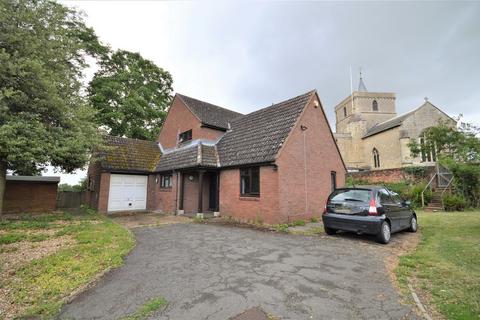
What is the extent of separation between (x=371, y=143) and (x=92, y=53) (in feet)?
134

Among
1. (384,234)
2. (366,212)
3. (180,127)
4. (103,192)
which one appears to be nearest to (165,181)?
(103,192)

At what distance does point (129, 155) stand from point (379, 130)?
119 feet

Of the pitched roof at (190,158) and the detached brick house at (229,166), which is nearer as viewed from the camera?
the detached brick house at (229,166)

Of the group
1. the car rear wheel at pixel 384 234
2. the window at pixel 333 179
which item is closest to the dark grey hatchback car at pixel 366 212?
the car rear wheel at pixel 384 234

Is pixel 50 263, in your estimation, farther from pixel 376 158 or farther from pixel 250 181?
pixel 376 158

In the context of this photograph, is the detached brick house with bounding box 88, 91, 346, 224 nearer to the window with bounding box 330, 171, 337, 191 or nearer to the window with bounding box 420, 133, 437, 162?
the window with bounding box 330, 171, 337, 191

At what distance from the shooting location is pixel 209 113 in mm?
17719

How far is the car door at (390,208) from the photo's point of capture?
7.56 meters

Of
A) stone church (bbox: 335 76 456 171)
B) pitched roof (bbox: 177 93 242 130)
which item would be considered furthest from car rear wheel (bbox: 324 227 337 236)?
stone church (bbox: 335 76 456 171)

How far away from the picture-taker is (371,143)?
38.3 m

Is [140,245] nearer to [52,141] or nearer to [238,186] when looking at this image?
[238,186]

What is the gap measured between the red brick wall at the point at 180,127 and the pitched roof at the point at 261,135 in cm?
112

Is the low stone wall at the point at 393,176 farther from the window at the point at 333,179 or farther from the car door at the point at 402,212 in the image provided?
the car door at the point at 402,212

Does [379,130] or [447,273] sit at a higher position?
[379,130]
